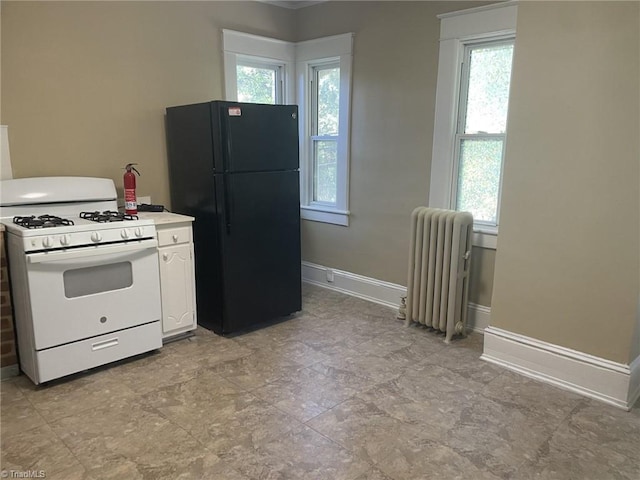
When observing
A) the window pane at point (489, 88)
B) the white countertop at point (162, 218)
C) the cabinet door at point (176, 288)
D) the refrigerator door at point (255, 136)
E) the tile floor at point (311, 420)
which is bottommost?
the tile floor at point (311, 420)

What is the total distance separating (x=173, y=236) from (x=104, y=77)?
125cm

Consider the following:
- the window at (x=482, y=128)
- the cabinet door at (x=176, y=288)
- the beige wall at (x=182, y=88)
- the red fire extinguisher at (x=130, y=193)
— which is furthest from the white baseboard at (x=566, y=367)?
the red fire extinguisher at (x=130, y=193)

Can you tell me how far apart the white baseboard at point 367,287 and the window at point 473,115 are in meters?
0.55

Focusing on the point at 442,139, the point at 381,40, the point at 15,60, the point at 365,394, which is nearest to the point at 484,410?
the point at 365,394

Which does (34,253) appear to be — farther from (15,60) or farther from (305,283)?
(305,283)

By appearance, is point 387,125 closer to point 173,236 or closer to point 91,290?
point 173,236

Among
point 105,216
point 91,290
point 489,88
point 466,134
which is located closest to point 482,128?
point 466,134

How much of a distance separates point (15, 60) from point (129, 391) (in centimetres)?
214

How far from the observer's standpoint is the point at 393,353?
314 centimetres

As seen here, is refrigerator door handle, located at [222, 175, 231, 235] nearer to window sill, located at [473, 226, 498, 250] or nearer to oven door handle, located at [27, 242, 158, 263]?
oven door handle, located at [27, 242, 158, 263]

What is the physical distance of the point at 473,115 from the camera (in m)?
3.39

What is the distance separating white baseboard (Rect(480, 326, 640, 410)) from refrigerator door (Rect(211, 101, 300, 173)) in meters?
1.87

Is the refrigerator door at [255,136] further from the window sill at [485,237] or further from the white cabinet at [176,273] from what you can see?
the window sill at [485,237]

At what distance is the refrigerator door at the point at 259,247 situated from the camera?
328cm
